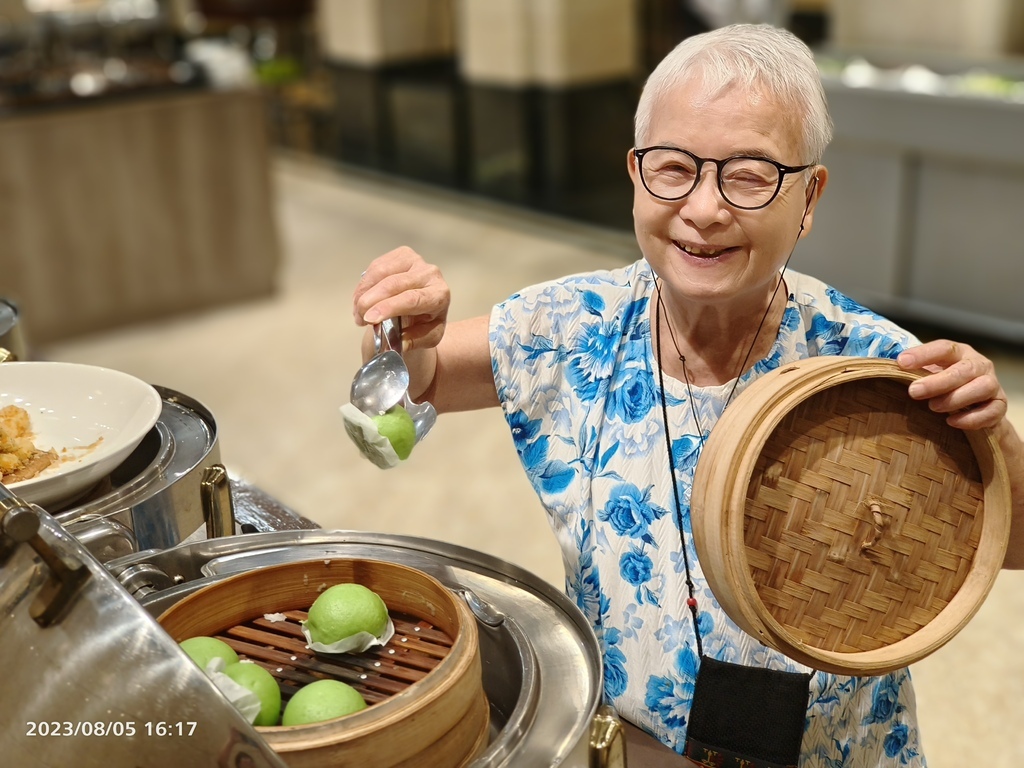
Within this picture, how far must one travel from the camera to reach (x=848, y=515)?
115cm

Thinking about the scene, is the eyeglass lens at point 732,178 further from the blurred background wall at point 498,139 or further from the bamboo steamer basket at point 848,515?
the blurred background wall at point 498,139

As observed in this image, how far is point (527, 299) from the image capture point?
1519 millimetres

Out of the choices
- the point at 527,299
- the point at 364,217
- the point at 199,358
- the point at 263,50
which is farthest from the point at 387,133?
the point at 527,299

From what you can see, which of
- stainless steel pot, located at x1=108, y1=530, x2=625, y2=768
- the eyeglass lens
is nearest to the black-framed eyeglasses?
the eyeglass lens

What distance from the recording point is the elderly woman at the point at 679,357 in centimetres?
127

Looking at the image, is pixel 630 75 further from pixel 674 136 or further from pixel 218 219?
pixel 674 136

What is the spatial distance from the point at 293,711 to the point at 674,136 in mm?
744

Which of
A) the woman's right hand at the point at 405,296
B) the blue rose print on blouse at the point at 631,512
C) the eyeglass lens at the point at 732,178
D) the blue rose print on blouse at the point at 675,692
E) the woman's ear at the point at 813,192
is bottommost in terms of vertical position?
the blue rose print on blouse at the point at 675,692

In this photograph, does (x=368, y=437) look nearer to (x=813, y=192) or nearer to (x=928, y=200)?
(x=813, y=192)

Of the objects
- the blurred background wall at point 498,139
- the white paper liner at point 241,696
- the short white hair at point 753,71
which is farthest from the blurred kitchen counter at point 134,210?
the white paper liner at point 241,696

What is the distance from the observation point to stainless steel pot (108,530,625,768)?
3.12 ft

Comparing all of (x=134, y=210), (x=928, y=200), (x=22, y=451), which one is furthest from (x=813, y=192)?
(x=134, y=210)

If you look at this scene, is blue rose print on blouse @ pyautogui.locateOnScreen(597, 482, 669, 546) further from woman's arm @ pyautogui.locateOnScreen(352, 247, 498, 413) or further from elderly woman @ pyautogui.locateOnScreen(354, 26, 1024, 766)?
woman's arm @ pyautogui.locateOnScreen(352, 247, 498, 413)

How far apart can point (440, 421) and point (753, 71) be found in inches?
131
